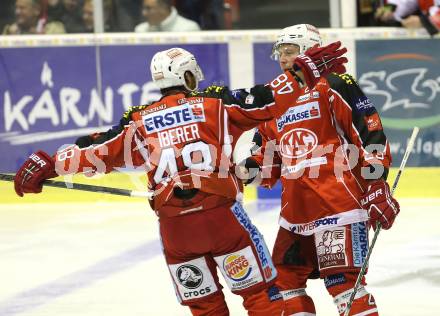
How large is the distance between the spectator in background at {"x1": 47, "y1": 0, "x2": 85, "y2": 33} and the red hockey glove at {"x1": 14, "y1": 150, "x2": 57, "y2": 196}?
4122mm

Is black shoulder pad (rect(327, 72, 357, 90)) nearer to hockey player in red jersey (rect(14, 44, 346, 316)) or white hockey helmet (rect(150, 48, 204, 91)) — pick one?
hockey player in red jersey (rect(14, 44, 346, 316))

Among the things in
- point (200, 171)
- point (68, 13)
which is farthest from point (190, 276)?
point (68, 13)

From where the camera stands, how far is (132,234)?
22.4 ft

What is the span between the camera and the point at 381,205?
152 inches

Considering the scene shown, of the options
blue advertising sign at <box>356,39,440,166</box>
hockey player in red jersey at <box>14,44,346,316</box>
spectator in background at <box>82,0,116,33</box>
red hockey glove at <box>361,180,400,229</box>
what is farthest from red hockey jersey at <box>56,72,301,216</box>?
spectator in background at <box>82,0,116,33</box>

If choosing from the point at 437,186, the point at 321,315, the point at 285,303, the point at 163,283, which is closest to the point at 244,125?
the point at 285,303

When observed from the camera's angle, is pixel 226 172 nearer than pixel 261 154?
Yes

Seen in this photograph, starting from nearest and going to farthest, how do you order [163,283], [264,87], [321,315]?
[264,87], [321,315], [163,283]

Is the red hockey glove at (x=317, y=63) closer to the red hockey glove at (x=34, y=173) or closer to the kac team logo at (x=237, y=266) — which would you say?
the kac team logo at (x=237, y=266)

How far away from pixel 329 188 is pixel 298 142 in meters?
0.21

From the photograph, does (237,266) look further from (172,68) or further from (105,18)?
(105,18)

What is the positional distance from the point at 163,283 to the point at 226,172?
5.86ft

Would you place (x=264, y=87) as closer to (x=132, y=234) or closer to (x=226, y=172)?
(x=226, y=172)

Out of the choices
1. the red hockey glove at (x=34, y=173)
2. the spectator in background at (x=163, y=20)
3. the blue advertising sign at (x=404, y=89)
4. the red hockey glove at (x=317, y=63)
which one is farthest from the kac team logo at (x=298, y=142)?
the spectator in background at (x=163, y=20)
